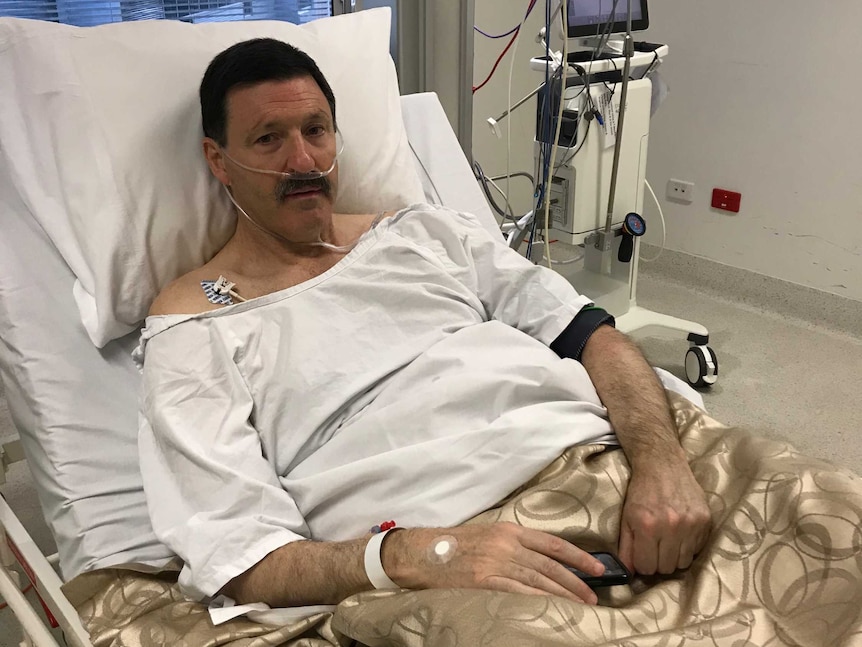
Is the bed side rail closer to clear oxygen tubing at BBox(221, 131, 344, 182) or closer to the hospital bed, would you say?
the hospital bed

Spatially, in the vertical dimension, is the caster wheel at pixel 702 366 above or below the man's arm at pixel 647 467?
below

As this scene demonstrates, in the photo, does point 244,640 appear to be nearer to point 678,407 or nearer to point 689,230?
point 678,407

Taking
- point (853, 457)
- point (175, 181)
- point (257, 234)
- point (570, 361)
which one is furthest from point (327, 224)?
point (853, 457)

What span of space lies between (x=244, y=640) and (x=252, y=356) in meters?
0.44

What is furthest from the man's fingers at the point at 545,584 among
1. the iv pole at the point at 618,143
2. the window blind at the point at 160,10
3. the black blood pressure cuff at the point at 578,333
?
the window blind at the point at 160,10

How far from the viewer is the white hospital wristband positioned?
0.94 m

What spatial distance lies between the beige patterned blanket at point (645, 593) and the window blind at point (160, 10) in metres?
1.83

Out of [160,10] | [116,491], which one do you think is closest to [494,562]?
[116,491]

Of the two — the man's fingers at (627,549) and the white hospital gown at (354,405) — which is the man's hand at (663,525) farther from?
the white hospital gown at (354,405)

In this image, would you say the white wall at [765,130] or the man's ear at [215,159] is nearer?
the man's ear at [215,159]

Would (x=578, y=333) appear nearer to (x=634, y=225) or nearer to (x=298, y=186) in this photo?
(x=298, y=186)

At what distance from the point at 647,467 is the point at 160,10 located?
7.03 ft

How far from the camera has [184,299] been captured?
126 cm

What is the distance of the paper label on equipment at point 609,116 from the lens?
2.15m
